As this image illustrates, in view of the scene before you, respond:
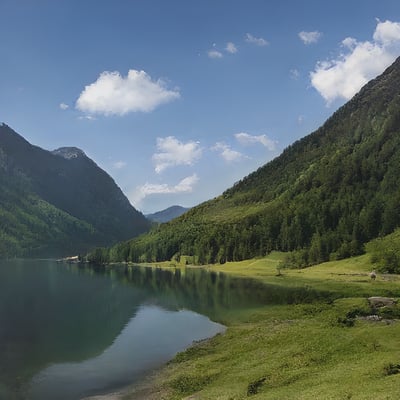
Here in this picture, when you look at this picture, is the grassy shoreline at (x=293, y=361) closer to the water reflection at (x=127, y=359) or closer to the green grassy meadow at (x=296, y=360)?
the green grassy meadow at (x=296, y=360)

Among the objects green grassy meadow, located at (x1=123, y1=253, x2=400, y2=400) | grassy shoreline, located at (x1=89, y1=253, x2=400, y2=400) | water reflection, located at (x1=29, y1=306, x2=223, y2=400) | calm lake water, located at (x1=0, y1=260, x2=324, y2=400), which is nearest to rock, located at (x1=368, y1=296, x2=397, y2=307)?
green grassy meadow, located at (x1=123, y1=253, x2=400, y2=400)

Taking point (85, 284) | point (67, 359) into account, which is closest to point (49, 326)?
point (67, 359)

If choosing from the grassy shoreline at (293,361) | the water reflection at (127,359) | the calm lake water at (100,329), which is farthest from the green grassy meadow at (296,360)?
the calm lake water at (100,329)

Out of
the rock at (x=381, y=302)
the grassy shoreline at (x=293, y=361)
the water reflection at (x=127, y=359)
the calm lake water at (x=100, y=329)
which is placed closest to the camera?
the grassy shoreline at (x=293, y=361)

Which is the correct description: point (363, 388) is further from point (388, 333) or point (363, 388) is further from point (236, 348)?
point (236, 348)

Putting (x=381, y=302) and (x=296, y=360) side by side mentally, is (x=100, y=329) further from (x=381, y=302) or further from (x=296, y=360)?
(x=381, y=302)

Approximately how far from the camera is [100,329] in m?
95.9

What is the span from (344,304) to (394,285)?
111 ft

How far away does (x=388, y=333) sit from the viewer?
55.5 m

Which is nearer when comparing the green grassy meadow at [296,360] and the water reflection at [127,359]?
the green grassy meadow at [296,360]

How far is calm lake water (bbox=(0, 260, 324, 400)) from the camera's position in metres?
60.0

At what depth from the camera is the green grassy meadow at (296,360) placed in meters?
38.4

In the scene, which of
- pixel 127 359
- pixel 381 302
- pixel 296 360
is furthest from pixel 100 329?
pixel 381 302

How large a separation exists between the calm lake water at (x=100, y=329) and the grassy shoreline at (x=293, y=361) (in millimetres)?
7184
